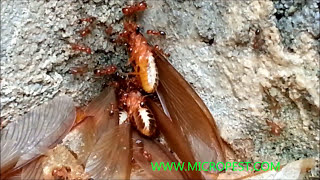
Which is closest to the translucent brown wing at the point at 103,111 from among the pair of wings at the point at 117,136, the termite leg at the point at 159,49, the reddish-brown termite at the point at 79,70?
the pair of wings at the point at 117,136

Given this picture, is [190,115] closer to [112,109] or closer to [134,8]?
[112,109]

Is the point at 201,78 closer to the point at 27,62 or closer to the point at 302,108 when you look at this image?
the point at 302,108

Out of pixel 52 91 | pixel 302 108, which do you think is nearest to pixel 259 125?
pixel 302 108

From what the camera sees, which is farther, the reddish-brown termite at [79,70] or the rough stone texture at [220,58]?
the reddish-brown termite at [79,70]

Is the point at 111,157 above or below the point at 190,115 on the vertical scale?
below

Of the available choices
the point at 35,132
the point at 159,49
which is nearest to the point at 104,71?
the point at 159,49

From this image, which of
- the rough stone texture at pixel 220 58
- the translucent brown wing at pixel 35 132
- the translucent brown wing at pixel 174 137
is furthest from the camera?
the translucent brown wing at pixel 174 137

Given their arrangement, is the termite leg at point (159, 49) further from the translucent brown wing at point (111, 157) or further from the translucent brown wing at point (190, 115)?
the translucent brown wing at point (111, 157)
